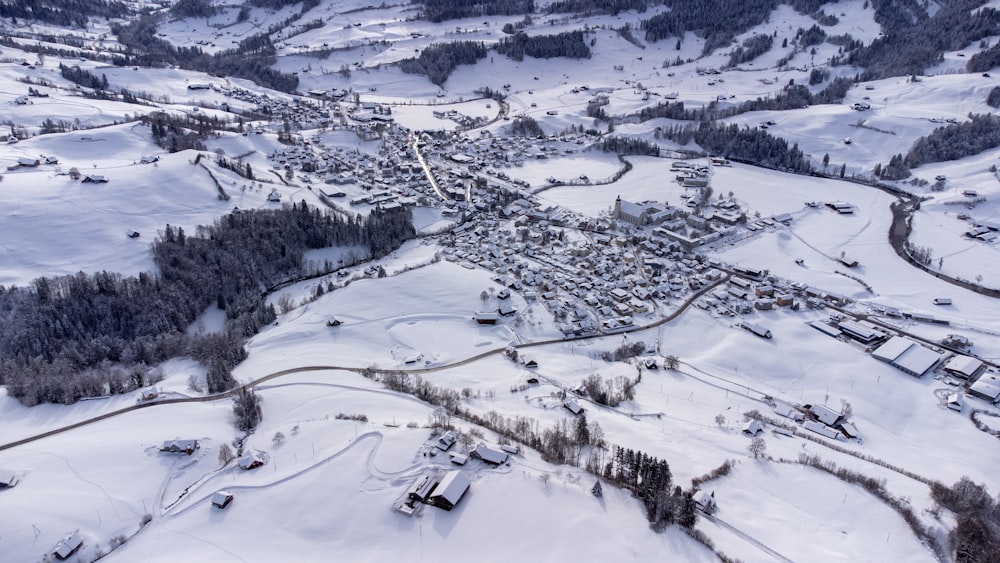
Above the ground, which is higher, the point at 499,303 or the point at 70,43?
the point at 70,43

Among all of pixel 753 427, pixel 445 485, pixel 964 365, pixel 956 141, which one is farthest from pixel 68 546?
pixel 956 141

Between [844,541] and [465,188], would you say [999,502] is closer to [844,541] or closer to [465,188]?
[844,541]

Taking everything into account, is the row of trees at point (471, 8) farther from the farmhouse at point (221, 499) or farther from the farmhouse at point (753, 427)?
the farmhouse at point (221, 499)

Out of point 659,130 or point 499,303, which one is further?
point 659,130

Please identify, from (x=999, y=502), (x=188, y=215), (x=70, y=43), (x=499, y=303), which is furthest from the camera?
(x=70, y=43)

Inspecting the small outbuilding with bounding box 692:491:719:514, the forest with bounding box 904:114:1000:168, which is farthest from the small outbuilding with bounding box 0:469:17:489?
the forest with bounding box 904:114:1000:168

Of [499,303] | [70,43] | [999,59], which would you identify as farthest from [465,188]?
[70,43]

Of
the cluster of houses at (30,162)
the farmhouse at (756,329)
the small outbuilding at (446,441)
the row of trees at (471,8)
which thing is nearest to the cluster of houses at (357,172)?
the cluster of houses at (30,162)
